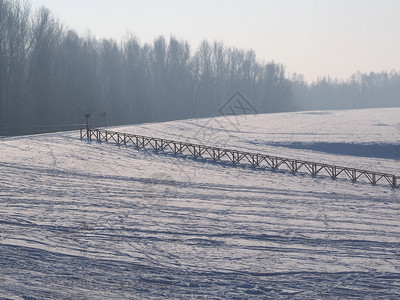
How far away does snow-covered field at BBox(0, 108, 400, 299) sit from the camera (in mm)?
11031

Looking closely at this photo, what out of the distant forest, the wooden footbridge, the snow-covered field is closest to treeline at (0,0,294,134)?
the distant forest

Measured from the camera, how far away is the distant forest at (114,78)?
181ft

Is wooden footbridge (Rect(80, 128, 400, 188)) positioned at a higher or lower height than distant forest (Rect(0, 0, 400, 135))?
lower

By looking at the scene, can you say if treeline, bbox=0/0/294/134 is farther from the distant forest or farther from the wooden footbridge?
the wooden footbridge

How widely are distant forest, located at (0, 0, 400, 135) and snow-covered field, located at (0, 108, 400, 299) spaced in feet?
92.1

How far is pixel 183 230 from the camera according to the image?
15125mm

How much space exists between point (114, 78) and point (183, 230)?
215 ft

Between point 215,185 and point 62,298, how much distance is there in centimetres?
1395

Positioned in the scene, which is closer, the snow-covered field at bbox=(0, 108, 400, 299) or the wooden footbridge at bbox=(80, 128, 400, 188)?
the snow-covered field at bbox=(0, 108, 400, 299)

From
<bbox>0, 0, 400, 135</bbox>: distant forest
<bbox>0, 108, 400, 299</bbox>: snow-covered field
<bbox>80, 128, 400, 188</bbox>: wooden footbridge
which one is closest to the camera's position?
<bbox>0, 108, 400, 299</bbox>: snow-covered field

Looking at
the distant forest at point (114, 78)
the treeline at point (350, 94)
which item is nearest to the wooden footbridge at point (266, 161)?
the distant forest at point (114, 78)

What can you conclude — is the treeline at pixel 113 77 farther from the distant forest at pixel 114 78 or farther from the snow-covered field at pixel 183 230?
the snow-covered field at pixel 183 230

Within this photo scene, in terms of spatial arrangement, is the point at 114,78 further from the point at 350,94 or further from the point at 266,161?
the point at 350,94

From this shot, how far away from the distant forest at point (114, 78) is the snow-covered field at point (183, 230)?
92.1 feet
